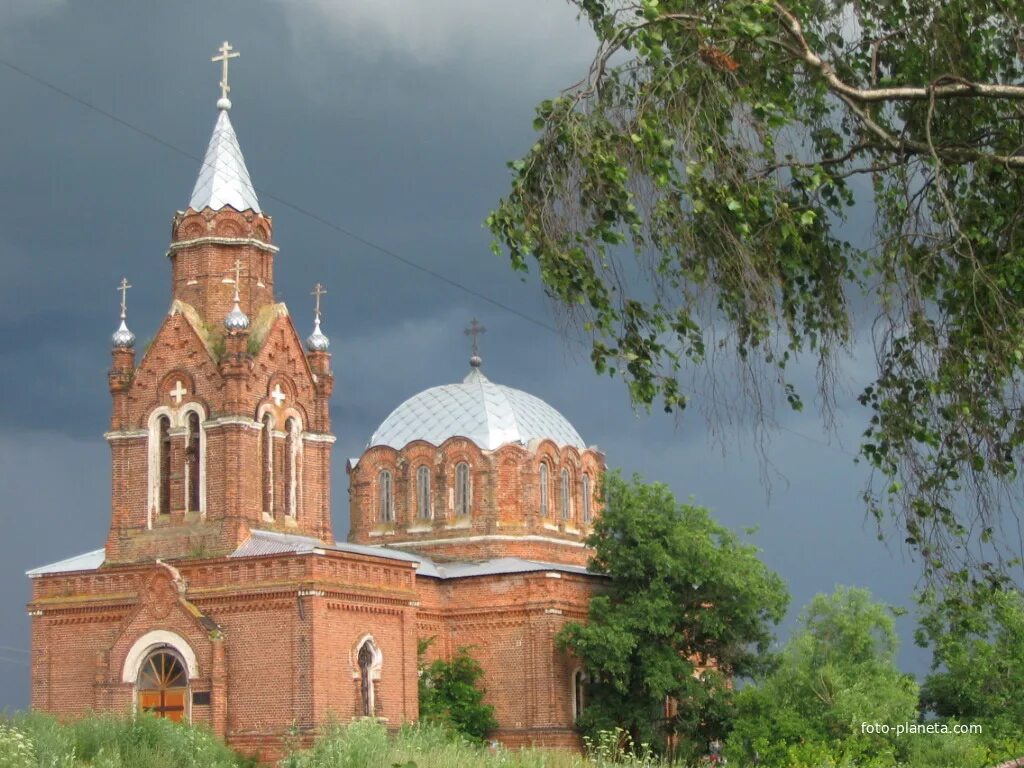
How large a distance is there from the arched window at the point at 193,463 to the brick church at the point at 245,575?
0.04m

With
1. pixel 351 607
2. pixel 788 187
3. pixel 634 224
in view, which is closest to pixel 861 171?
pixel 788 187

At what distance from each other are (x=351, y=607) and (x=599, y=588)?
7.31m

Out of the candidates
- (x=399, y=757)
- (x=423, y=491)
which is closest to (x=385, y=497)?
(x=423, y=491)

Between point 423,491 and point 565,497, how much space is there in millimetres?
3683

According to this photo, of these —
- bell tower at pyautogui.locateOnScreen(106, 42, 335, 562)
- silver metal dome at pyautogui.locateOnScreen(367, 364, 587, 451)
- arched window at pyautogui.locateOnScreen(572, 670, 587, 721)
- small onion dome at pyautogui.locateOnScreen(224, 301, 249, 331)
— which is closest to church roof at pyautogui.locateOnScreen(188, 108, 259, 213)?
bell tower at pyautogui.locateOnScreen(106, 42, 335, 562)

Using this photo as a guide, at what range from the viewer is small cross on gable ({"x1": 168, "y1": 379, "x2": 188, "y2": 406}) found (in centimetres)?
3300

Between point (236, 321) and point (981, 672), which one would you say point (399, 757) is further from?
point (981, 672)

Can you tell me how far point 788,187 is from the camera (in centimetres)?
1094

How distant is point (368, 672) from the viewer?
31406 mm

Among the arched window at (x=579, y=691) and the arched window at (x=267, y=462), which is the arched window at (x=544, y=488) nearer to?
the arched window at (x=579, y=691)

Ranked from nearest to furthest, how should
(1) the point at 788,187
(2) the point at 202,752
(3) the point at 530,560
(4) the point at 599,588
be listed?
(1) the point at 788,187, (2) the point at 202,752, (4) the point at 599,588, (3) the point at 530,560

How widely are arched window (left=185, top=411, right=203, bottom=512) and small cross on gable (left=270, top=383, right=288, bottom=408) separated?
1.65m

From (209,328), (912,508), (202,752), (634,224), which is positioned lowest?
(202,752)

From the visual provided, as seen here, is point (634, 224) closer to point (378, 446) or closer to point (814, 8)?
point (814, 8)
